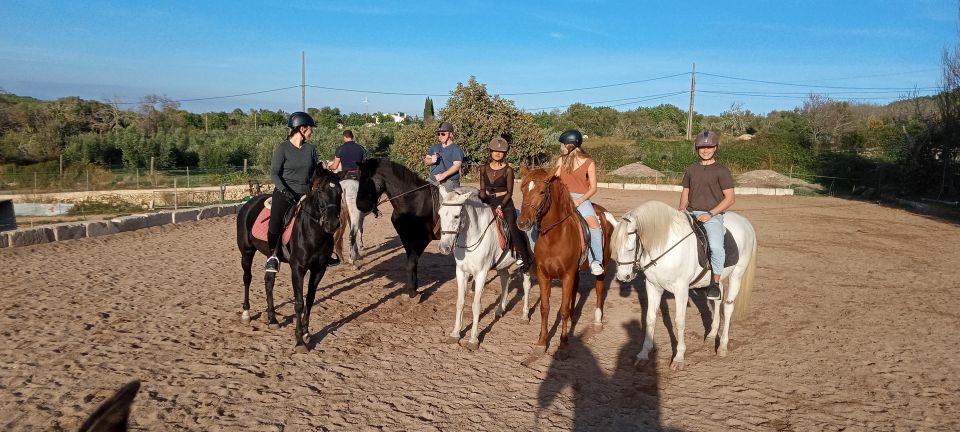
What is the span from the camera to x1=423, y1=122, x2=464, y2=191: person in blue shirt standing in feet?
26.6

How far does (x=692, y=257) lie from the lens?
18.5 feet

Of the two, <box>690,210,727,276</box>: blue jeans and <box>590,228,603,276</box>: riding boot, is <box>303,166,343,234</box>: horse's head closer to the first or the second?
<box>590,228,603,276</box>: riding boot

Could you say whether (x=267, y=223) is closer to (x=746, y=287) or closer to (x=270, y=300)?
(x=270, y=300)

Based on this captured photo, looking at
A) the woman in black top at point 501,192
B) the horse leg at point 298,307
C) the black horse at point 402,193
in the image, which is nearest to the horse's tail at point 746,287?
the woman in black top at point 501,192

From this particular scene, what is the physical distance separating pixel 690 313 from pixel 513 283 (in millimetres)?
3152

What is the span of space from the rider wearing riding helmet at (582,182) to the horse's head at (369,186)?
2823 millimetres

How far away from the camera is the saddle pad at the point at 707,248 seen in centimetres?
564

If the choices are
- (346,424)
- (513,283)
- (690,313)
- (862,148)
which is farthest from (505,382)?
(862,148)

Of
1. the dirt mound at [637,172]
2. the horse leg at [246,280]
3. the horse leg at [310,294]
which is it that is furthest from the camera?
the dirt mound at [637,172]

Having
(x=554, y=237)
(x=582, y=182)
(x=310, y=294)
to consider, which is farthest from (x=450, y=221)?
(x=310, y=294)

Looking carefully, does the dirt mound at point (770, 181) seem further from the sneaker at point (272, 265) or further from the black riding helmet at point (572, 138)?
the sneaker at point (272, 265)

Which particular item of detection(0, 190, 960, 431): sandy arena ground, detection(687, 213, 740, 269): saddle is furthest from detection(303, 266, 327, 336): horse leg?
detection(687, 213, 740, 269): saddle

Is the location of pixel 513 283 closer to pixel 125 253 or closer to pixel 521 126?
pixel 125 253

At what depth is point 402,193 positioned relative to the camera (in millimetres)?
7703
